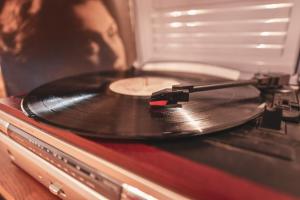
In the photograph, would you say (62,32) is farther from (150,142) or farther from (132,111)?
(150,142)

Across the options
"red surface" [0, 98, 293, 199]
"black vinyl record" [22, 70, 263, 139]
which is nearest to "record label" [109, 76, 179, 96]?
"black vinyl record" [22, 70, 263, 139]

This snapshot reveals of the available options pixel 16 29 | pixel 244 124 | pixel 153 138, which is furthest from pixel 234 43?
pixel 16 29

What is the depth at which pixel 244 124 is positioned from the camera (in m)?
0.40

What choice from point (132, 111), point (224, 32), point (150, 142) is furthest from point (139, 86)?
point (224, 32)

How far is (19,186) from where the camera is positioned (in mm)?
510

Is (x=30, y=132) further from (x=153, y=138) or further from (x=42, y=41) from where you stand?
(x=42, y=41)

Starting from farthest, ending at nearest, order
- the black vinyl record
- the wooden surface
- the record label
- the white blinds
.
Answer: the white blinds
the record label
the wooden surface
the black vinyl record

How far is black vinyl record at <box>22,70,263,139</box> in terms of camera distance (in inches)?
14.5

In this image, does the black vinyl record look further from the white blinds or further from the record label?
the white blinds

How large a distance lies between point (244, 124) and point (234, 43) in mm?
576

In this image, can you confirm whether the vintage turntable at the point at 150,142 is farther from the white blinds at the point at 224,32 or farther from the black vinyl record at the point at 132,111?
the white blinds at the point at 224,32

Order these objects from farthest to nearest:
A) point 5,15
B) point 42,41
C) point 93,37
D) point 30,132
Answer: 1. point 93,37
2. point 42,41
3. point 5,15
4. point 30,132

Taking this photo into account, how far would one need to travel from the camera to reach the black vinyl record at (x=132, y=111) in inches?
14.5

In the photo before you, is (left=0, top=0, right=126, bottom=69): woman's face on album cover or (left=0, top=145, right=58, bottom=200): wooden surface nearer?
(left=0, top=145, right=58, bottom=200): wooden surface
